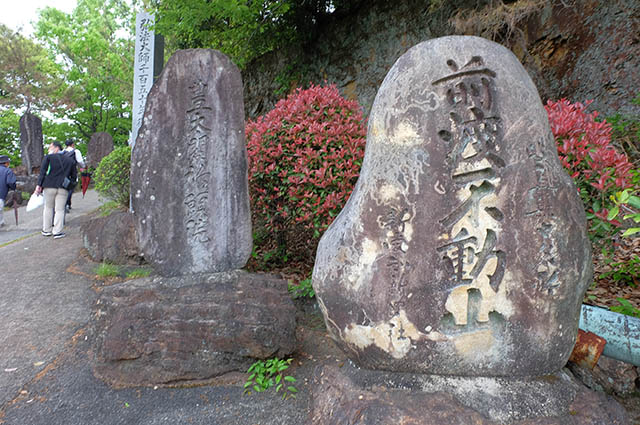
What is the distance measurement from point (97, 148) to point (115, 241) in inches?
475

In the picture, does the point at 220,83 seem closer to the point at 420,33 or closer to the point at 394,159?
the point at 394,159

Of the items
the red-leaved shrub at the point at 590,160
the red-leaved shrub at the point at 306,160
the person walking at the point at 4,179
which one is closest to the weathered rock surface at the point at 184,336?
the red-leaved shrub at the point at 306,160

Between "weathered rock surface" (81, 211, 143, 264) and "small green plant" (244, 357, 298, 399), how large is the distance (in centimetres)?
347

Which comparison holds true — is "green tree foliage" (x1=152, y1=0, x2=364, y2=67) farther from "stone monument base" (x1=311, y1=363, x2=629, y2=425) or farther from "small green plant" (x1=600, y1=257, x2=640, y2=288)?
"stone monument base" (x1=311, y1=363, x2=629, y2=425)

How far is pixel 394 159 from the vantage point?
2.06m

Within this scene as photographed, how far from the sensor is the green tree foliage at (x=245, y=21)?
23.1 feet

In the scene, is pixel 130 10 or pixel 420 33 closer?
pixel 420 33

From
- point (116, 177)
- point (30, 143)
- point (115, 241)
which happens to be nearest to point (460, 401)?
point (115, 241)

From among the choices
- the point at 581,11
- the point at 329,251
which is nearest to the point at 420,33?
the point at 581,11

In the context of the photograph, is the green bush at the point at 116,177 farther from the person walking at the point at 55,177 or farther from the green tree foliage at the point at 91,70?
the green tree foliage at the point at 91,70

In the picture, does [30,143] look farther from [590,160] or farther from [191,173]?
[590,160]

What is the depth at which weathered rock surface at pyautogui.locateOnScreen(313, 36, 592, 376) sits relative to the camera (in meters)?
1.93

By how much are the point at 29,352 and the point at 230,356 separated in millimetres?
1887

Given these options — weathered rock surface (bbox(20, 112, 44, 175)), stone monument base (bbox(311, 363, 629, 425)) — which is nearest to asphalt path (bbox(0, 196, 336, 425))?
stone monument base (bbox(311, 363, 629, 425))
